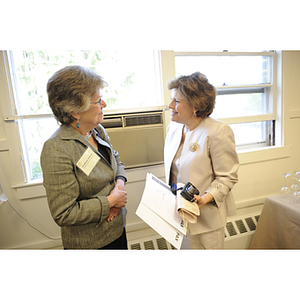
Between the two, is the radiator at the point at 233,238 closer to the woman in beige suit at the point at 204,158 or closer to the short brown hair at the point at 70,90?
the woman in beige suit at the point at 204,158

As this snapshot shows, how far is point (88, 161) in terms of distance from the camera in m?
0.94

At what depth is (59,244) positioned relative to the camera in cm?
179

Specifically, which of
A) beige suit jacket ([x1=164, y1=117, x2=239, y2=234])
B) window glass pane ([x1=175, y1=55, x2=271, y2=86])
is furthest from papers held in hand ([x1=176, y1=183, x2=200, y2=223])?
window glass pane ([x1=175, y1=55, x2=271, y2=86])

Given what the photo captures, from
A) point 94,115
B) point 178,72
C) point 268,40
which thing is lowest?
point 94,115

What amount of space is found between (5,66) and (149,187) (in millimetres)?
1464

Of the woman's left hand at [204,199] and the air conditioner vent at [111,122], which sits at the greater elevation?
the air conditioner vent at [111,122]

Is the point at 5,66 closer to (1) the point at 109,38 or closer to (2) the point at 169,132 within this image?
(2) the point at 169,132

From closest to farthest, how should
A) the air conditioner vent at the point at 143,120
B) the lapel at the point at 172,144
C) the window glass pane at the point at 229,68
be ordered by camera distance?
the lapel at the point at 172,144, the air conditioner vent at the point at 143,120, the window glass pane at the point at 229,68

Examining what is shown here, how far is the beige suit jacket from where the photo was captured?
1147 mm

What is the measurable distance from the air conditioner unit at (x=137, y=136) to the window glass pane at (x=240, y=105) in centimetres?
79

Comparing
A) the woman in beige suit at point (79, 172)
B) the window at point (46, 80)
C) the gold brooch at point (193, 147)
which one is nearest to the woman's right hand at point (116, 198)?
the woman in beige suit at point (79, 172)

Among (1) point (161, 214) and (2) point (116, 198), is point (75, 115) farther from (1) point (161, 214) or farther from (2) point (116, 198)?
(1) point (161, 214)

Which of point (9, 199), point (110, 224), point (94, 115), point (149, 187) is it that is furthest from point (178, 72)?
point (9, 199)

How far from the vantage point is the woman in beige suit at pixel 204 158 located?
115cm
